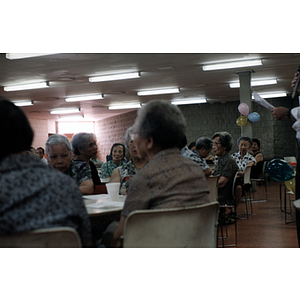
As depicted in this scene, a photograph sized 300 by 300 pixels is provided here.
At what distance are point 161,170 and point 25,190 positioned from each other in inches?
22.8

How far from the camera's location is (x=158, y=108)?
1.57 meters

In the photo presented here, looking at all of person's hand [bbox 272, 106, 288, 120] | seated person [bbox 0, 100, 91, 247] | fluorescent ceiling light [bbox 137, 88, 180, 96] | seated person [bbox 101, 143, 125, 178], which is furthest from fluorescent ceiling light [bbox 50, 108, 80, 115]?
seated person [bbox 0, 100, 91, 247]

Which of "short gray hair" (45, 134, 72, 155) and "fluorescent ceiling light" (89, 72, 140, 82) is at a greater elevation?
"fluorescent ceiling light" (89, 72, 140, 82)

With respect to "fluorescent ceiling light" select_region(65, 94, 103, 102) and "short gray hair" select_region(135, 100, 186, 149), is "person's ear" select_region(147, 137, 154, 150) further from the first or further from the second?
"fluorescent ceiling light" select_region(65, 94, 103, 102)

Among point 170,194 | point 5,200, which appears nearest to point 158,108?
point 170,194

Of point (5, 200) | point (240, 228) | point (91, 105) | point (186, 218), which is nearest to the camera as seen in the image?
point (5, 200)

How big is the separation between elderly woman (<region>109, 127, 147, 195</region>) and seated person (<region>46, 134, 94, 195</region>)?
0.26 meters

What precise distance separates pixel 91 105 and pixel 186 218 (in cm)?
1006

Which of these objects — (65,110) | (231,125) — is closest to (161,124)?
(65,110)

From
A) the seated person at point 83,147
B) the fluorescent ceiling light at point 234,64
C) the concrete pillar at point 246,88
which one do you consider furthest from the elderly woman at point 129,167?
the concrete pillar at point 246,88

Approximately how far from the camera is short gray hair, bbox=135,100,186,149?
1.56 metres

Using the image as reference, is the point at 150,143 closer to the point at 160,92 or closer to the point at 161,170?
the point at 161,170
